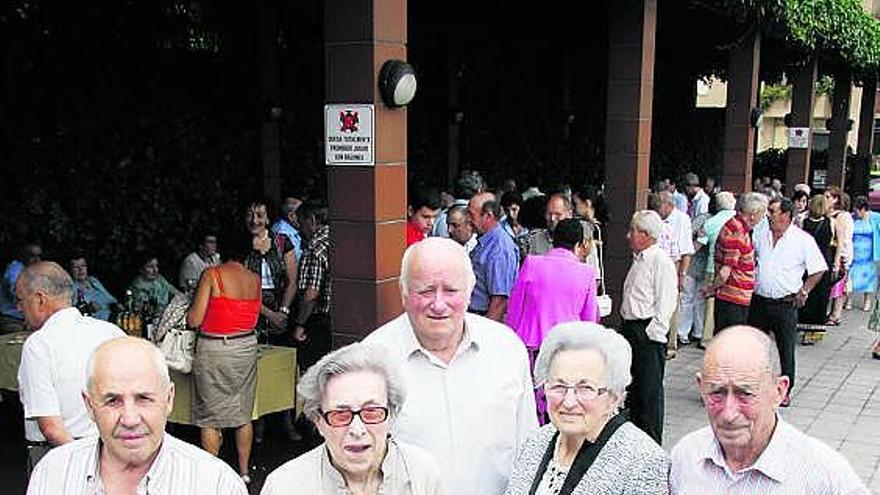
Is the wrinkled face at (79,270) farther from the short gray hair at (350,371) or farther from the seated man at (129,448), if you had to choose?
the short gray hair at (350,371)

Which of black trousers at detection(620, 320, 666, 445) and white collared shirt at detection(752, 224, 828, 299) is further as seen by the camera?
white collared shirt at detection(752, 224, 828, 299)

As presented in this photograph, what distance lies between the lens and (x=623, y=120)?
27.6 ft

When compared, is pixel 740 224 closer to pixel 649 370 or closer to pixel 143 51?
pixel 649 370

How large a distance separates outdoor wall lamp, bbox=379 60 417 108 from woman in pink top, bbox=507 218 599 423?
1.22 meters

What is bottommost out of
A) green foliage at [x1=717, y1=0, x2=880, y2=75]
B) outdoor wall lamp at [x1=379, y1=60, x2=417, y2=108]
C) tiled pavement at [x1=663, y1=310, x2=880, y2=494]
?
tiled pavement at [x1=663, y1=310, x2=880, y2=494]

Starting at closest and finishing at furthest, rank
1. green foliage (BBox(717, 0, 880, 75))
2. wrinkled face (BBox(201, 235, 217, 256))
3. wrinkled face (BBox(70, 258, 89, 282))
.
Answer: wrinkled face (BBox(70, 258, 89, 282))
wrinkled face (BBox(201, 235, 217, 256))
green foliage (BBox(717, 0, 880, 75))

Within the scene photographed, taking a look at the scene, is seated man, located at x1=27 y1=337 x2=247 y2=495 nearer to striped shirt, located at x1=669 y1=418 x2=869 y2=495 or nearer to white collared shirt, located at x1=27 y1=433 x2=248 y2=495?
white collared shirt, located at x1=27 y1=433 x2=248 y2=495

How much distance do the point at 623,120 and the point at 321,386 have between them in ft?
21.5

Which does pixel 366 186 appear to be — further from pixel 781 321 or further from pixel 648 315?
pixel 781 321

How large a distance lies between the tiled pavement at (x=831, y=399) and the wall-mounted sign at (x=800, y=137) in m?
4.35

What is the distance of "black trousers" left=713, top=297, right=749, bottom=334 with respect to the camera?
22.9 ft

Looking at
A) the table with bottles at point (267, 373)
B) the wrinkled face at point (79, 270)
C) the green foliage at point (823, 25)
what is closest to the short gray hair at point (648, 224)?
the table with bottles at point (267, 373)

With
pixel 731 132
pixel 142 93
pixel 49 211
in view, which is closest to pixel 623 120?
pixel 731 132

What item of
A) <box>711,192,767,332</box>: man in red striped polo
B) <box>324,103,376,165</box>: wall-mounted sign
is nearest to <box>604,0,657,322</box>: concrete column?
<box>711,192,767,332</box>: man in red striped polo
